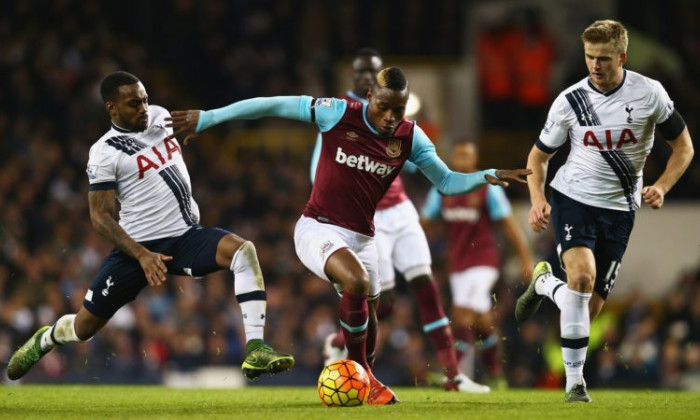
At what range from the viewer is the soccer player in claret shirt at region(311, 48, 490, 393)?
10406mm

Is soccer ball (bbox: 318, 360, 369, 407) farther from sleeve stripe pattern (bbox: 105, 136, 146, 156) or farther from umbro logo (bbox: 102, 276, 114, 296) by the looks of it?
sleeve stripe pattern (bbox: 105, 136, 146, 156)

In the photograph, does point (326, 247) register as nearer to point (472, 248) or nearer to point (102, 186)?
point (102, 186)

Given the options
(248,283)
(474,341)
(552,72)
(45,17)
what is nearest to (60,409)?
(248,283)

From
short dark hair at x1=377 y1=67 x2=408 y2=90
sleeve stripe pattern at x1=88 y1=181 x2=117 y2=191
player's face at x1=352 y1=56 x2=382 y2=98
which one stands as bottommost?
sleeve stripe pattern at x1=88 y1=181 x2=117 y2=191

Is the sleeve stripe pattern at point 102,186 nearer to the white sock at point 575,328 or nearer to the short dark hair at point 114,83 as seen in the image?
the short dark hair at point 114,83

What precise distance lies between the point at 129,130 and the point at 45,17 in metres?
11.0

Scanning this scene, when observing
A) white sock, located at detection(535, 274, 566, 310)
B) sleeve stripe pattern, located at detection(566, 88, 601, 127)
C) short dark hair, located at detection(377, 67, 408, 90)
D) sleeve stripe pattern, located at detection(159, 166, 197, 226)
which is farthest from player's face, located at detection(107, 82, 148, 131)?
white sock, located at detection(535, 274, 566, 310)

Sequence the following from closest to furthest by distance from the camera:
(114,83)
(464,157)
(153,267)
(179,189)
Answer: (153,267)
(114,83)
(179,189)
(464,157)

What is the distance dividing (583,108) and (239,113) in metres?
2.49

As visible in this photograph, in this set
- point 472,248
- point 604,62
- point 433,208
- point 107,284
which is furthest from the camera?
point 472,248

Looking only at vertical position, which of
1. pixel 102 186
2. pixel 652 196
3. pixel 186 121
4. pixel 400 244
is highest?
pixel 186 121

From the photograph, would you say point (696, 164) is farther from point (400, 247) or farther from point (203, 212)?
point (400, 247)

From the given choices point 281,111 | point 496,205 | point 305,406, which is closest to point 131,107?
point 281,111

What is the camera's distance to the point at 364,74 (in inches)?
411
